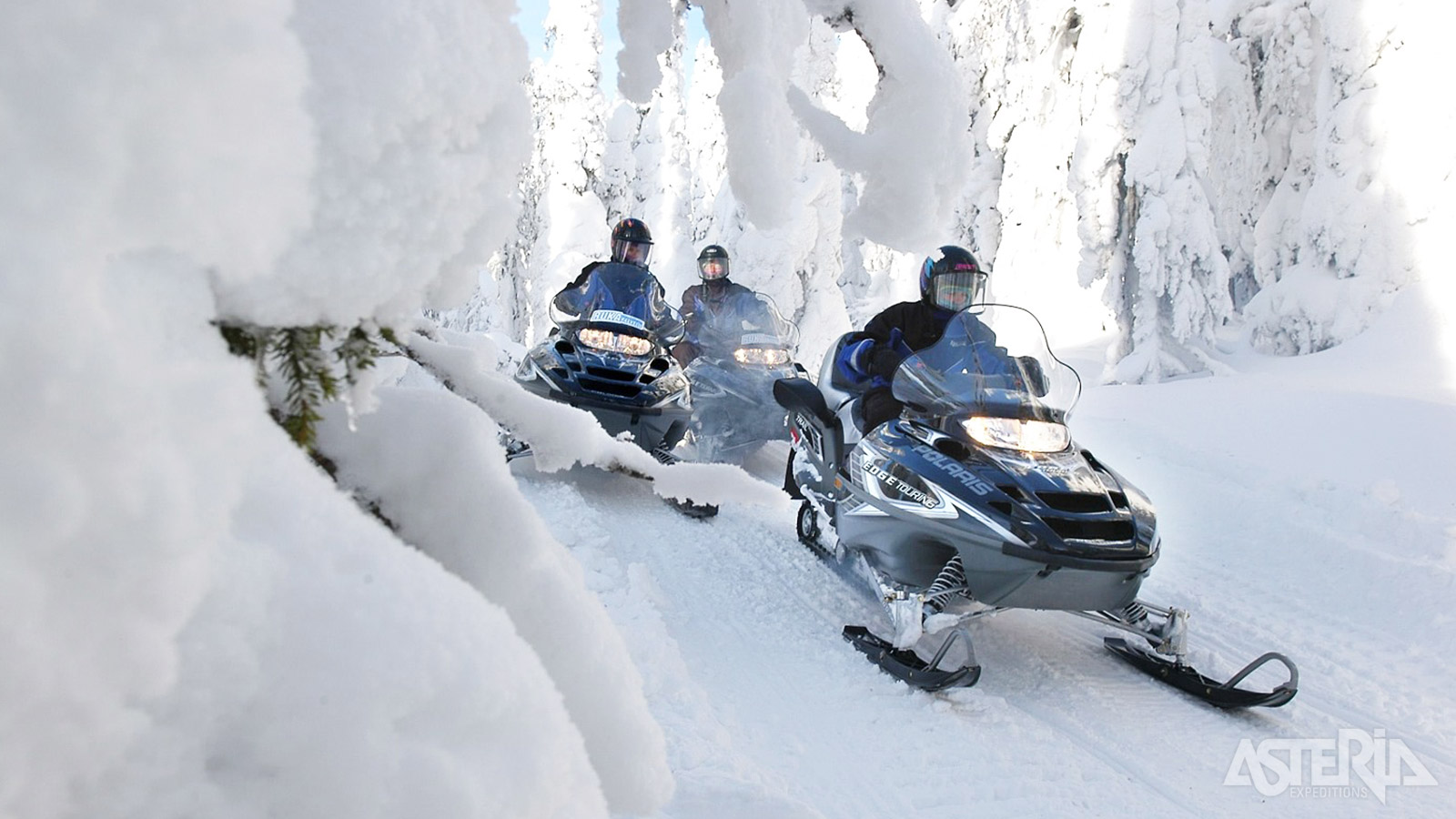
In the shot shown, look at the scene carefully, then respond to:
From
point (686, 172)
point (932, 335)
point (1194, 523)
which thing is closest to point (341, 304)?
point (932, 335)

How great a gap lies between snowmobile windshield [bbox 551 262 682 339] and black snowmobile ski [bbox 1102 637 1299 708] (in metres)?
4.28

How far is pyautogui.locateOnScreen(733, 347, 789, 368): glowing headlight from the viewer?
7844 mm

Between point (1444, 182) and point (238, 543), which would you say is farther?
point (1444, 182)

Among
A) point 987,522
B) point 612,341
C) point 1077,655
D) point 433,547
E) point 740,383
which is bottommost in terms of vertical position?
point 1077,655

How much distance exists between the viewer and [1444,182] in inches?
558

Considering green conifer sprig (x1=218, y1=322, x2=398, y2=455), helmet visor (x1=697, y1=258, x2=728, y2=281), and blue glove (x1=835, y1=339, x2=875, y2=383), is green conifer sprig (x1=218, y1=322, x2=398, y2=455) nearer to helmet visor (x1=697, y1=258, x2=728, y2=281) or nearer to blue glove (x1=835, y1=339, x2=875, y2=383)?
blue glove (x1=835, y1=339, x2=875, y2=383)

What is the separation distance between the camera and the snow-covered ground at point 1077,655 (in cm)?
295

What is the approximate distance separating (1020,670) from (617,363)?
381cm

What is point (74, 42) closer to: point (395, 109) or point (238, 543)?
point (395, 109)

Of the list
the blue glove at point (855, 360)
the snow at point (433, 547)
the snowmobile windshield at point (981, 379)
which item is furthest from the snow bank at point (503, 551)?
the blue glove at point (855, 360)

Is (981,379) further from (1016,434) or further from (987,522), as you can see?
(987,522)

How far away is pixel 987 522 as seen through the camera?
374 centimetres

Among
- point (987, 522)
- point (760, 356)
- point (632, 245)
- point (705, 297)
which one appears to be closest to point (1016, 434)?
point (987, 522)

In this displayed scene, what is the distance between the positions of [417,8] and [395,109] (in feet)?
0.38
